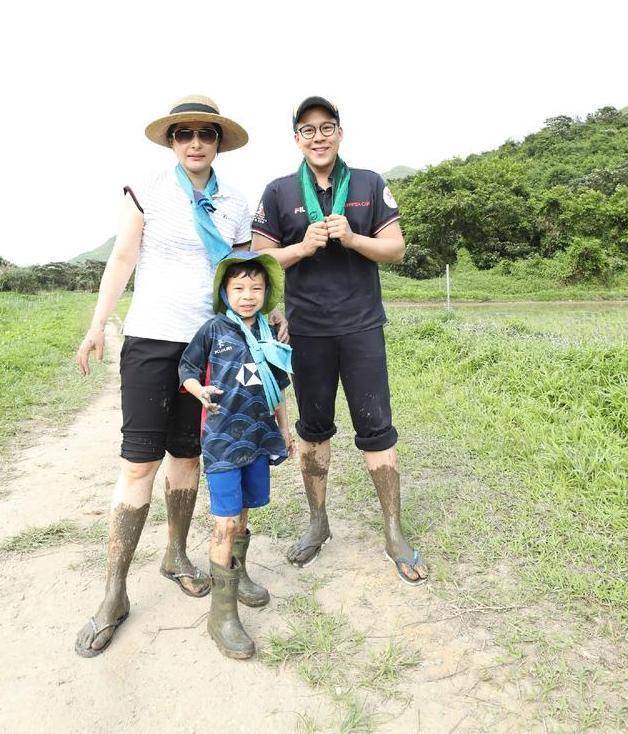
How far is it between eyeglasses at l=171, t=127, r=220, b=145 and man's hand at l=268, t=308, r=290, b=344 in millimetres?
755

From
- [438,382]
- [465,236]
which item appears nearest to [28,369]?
[438,382]

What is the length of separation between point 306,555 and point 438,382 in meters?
3.34

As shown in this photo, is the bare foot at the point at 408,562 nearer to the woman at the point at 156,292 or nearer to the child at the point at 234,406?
the child at the point at 234,406

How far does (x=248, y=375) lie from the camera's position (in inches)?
86.8

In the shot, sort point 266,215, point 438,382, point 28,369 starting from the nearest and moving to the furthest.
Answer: point 266,215, point 438,382, point 28,369

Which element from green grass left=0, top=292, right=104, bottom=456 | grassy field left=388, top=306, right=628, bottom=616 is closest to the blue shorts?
grassy field left=388, top=306, right=628, bottom=616

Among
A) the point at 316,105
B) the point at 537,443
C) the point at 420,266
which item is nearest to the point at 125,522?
the point at 316,105

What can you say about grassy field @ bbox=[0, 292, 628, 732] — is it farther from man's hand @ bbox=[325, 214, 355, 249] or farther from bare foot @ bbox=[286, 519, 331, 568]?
man's hand @ bbox=[325, 214, 355, 249]

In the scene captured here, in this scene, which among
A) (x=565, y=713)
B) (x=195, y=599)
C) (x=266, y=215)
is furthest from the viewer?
(x=266, y=215)

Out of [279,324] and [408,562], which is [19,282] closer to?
[279,324]

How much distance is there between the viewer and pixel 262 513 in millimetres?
3326

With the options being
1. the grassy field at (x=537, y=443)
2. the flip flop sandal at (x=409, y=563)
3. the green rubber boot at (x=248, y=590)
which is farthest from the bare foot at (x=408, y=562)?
the green rubber boot at (x=248, y=590)

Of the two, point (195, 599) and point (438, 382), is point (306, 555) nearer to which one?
point (195, 599)

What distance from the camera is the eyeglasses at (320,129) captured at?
256cm
